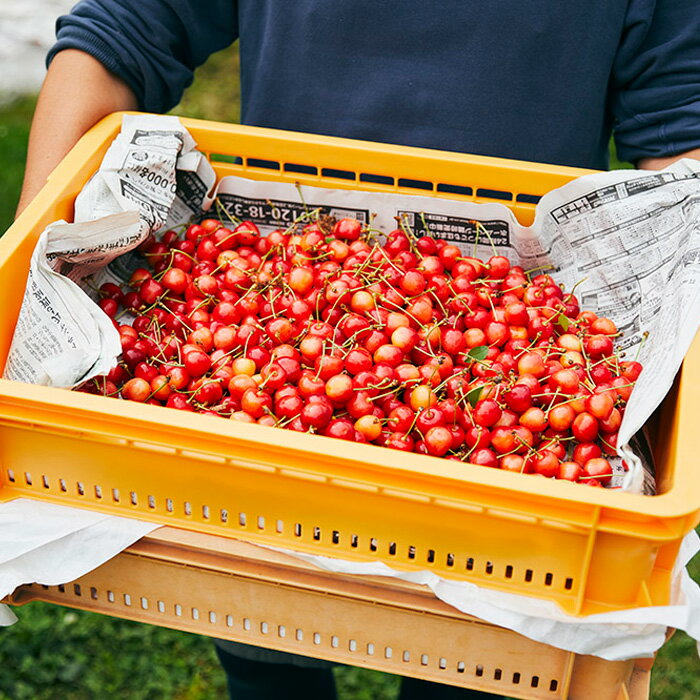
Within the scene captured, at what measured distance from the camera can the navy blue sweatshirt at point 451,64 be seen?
69.4 inches

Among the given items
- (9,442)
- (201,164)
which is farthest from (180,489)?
(201,164)

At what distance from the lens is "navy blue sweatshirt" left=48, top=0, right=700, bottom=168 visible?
5.78 feet

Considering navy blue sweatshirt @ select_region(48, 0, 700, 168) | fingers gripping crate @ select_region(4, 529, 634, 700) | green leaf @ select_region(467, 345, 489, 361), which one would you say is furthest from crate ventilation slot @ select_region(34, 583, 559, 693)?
navy blue sweatshirt @ select_region(48, 0, 700, 168)

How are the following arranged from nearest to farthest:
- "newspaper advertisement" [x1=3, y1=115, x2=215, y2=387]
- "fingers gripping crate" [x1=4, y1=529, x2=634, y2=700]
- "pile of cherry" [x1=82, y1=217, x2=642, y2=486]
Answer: "fingers gripping crate" [x1=4, y1=529, x2=634, y2=700]
"newspaper advertisement" [x1=3, y1=115, x2=215, y2=387]
"pile of cherry" [x1=82, y1=217, x2=642, y2=486]

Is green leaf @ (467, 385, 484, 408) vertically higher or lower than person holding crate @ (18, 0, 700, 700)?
lower

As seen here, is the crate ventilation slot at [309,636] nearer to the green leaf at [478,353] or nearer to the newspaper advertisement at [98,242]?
the newspaper advertisement at [98,242]

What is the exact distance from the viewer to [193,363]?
5.24ft

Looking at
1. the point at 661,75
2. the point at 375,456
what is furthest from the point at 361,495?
the point at 661,75

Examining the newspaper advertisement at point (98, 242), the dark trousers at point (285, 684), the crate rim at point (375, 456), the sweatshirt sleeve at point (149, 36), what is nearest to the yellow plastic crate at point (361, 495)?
the crate rim at point (375, 456)

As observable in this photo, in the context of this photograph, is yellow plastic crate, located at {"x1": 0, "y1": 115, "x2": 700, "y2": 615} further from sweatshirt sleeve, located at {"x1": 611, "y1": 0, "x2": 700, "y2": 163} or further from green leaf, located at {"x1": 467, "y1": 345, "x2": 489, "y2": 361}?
sweatshirt sleeve, located at {"x1": 611, "y1": 0, "x2": 700, "y2": 163}

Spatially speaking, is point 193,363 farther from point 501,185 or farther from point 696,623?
point 696,623

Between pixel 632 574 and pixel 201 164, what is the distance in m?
1.23

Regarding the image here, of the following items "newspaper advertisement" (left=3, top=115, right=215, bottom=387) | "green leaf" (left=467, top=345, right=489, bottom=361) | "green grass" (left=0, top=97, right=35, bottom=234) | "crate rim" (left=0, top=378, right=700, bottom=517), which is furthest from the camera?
"green grass" (left=0, top=97, right=35, bottom=234)

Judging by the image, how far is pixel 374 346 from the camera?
165 centimetres
